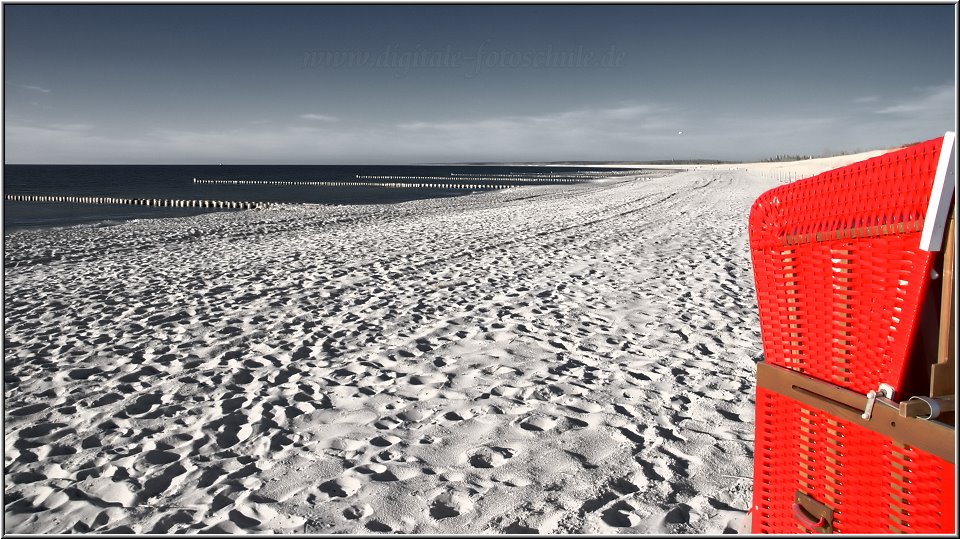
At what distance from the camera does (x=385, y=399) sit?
402cm

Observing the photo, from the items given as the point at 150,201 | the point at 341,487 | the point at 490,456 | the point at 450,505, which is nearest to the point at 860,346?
the point at 450,505

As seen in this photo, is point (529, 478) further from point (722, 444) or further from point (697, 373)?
point (697, 373)

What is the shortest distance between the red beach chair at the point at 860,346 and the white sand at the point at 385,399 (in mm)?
818

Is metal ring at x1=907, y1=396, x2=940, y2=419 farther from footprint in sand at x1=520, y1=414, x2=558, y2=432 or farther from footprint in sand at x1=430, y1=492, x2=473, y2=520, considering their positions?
footprint in sand at x1=520, y1=414, x2=558, y2=432

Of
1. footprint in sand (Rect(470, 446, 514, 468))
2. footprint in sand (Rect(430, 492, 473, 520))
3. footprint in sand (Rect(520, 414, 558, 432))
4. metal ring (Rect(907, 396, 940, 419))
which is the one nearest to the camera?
metal ring (Rect(907, 396, 940, 419))

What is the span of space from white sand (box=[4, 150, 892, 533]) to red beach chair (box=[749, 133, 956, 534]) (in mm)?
818

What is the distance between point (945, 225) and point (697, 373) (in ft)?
10.3

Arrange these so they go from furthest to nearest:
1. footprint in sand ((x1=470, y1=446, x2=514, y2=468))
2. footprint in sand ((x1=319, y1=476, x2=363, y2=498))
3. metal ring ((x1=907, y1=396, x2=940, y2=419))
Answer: footprint in sand ((x1=470, y1=446, x2=514, y2=468)) < footprint in sand ((x1=319, y1=476, x2=363, y2=498)) < metal ring ((x1=907, y1=396, x2=940, y2=419))

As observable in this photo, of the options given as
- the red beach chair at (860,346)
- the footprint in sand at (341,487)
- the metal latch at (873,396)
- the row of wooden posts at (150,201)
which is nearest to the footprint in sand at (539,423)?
the footprint in sand at (341,487)

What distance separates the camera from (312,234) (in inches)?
557

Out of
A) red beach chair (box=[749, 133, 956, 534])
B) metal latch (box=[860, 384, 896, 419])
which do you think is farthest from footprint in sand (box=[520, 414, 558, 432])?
metal latch (box=[860, 384, 896, 419])

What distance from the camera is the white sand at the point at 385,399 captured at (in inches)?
110

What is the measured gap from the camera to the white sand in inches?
110

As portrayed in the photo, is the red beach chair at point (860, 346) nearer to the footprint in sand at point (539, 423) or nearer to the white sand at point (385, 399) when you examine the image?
the white sand at point (385, 399)
